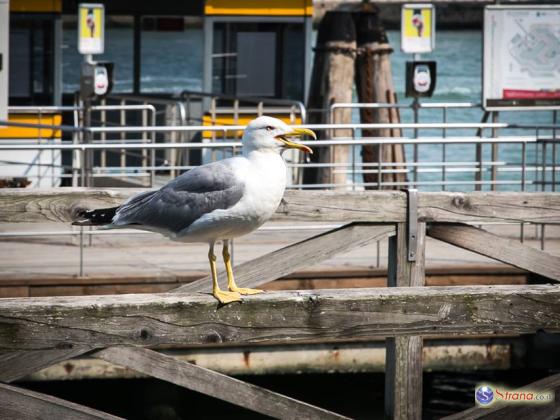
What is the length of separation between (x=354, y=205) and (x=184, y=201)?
1.43 meters

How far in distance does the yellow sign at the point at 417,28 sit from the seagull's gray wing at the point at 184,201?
919 centimetres

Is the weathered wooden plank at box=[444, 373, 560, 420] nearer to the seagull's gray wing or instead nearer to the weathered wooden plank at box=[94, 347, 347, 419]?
the weathered wooden plank at box=[94, 347, 347, 419]

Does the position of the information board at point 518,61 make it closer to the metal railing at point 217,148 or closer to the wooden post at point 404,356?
the metal railing at point 217,148

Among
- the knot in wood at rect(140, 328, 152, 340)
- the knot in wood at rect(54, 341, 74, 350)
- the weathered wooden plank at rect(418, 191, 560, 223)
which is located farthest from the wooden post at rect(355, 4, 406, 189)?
the knot in wood at rect(54, 341, 74, 350)

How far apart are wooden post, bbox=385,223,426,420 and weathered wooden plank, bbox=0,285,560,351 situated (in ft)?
4.91

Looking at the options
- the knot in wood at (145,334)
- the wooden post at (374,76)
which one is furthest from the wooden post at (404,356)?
the wooden post at (374,76)

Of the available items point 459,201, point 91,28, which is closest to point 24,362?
point 459,201

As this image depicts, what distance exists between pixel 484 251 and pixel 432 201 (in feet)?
1.17

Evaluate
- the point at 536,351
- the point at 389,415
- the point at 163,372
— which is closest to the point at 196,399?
the point at 536,351

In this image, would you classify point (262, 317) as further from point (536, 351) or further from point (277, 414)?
point (536, 351)

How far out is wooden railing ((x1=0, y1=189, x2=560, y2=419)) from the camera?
4207mm

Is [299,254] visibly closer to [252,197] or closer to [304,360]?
[252,197]

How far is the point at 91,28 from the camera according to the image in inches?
541

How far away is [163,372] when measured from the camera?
16.8 ft
